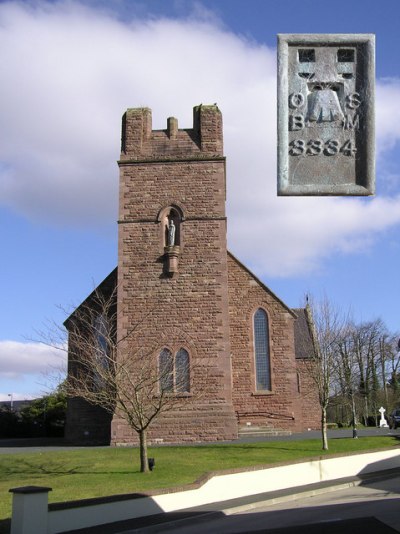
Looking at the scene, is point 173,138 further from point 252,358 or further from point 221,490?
point 221,490

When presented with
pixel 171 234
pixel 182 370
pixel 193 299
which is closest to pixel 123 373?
pixel 182 370

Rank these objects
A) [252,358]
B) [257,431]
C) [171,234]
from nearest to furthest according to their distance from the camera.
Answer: [171,234]
[257,431]
[252,358]

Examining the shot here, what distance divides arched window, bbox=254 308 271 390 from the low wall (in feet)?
27.3

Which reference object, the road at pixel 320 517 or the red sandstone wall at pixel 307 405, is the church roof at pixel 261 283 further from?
the road at pixel 320 517

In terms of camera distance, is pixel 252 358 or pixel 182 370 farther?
pixel 252 358

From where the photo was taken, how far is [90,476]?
17.3m

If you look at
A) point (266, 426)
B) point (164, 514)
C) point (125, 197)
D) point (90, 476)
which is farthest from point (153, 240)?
point (164, 514)

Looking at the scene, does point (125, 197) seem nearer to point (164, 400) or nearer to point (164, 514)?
point (164, 400)

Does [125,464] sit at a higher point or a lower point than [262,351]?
lower

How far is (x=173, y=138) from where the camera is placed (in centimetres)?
2930

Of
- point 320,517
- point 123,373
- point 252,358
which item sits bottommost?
point 320,517

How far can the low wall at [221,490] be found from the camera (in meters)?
12.6

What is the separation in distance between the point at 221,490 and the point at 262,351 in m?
14.2

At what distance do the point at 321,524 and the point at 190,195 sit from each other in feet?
61.4
